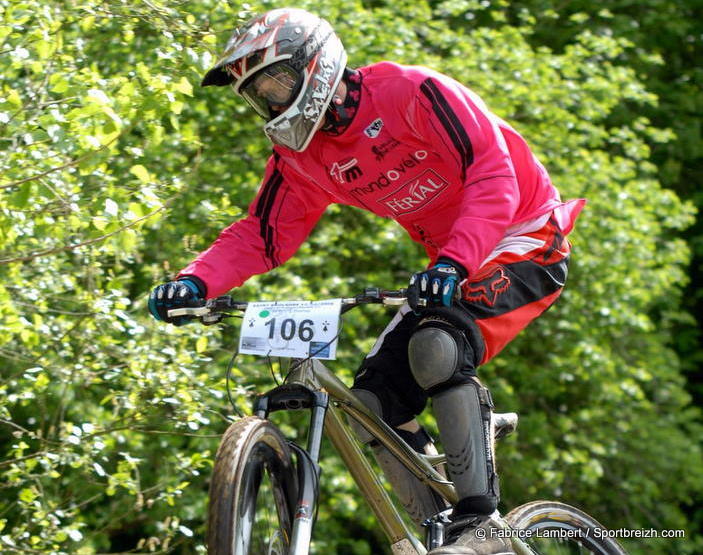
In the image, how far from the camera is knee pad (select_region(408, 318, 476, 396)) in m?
3.28

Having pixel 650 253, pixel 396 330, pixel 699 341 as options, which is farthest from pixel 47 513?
pixel 699 341

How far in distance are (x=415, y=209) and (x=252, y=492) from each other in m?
1.35

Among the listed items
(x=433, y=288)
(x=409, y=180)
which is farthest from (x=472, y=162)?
(x=433, y=288)

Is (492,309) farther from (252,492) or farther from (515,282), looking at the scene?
(252,492)

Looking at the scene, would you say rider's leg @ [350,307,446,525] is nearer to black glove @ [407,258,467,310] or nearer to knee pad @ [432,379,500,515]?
knee pad @ [432,379,500,515]

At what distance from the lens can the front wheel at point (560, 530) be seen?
3849mm

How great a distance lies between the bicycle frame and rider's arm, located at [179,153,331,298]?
0.69m

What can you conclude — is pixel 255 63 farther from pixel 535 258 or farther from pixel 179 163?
pixel 179 163

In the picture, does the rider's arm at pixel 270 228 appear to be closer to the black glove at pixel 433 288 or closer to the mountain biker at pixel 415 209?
the mountain biker at pixel 415 209

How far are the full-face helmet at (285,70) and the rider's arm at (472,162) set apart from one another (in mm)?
337

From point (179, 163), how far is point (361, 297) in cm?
396

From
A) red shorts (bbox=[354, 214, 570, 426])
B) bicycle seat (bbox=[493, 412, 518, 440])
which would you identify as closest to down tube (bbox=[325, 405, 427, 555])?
red shorts (bbox=[354, 214, 570, 426])

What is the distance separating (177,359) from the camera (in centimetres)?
484

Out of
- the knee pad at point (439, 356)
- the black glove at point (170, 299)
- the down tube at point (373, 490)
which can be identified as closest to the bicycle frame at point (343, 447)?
the down tube at point (373, 490)
